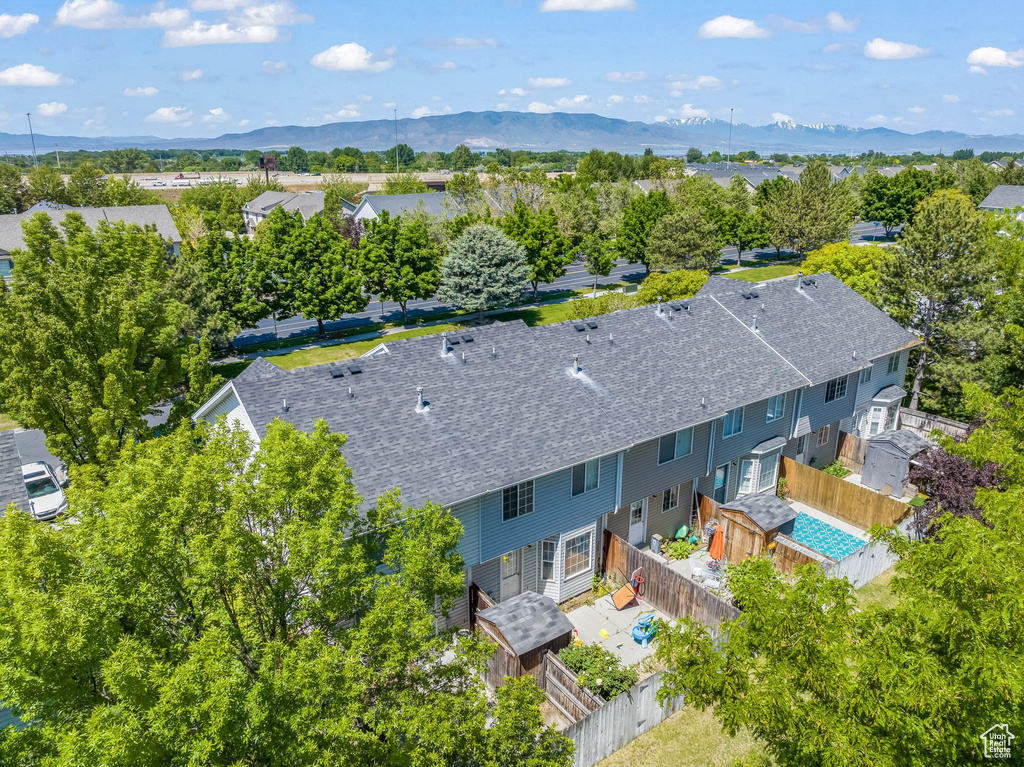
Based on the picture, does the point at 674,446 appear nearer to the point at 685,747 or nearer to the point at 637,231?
the point at 685,747

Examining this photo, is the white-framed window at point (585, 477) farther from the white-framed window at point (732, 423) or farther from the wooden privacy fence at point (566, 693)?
the white-framed window at point (732, 423)

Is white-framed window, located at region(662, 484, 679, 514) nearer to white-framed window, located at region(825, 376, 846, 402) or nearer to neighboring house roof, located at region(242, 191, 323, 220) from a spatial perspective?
white-framed window, located at region(825, 376, 846, 402)

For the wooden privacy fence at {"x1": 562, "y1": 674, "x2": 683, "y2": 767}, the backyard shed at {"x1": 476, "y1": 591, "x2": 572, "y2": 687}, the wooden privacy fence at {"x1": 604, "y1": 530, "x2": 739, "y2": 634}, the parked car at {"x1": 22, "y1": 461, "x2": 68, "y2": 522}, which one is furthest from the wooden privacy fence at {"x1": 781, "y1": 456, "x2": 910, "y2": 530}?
the parked car at {"x1": 22, "y1": 461, "x2": 68, "y2": 522}

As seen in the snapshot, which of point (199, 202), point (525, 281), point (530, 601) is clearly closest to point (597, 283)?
point (525, 281)

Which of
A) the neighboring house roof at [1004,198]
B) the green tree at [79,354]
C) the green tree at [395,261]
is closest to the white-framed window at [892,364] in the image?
the green tree at [79,354]

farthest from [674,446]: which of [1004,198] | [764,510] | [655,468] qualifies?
[1004,198]

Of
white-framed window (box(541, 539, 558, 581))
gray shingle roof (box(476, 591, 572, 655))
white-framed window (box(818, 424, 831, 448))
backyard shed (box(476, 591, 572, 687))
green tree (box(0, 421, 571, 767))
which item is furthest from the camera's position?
white-framed window (box(818, 424, 831, 448))

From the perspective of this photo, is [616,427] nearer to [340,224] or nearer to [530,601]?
[530,601]
